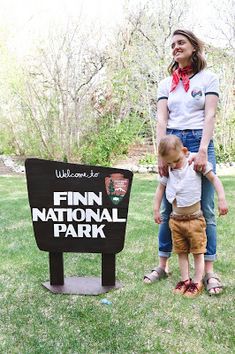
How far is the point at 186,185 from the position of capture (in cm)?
253

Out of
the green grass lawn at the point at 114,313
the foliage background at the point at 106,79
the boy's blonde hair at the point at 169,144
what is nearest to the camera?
the green grass lawn at the point at 114,313

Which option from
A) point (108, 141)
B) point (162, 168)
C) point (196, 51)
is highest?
point (196, 51)

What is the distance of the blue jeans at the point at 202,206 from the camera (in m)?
2.57

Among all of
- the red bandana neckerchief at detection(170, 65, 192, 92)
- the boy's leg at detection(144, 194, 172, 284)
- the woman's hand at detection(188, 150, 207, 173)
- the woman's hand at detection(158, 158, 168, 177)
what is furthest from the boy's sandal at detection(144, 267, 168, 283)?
the red bandana neckerchief at detection(170, 65, 192, 92)

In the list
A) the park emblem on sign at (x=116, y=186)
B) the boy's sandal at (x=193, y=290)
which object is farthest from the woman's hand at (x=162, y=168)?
the boy's sandal at (x=193, y=290)

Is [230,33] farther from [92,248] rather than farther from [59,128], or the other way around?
[92,248]

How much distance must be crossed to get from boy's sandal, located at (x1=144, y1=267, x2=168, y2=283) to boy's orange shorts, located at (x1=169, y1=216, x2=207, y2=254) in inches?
10.8

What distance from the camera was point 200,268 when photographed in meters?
2.64

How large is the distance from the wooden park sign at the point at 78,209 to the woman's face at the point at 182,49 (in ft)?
2.50

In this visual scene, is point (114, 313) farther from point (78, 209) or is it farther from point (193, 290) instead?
point (78, 209)

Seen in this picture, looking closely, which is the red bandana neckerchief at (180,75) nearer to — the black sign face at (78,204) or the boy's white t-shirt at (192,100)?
the boy's white t-shirt at (192,100)

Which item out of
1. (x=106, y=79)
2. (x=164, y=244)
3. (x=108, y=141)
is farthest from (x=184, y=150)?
(x=106, y=79)

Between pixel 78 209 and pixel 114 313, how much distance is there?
0.68 m

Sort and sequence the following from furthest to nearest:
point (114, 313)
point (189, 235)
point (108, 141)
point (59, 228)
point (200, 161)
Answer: point (108, 141), point (59, 228), point (189, 235), point (200, 161), point (114, 313)
